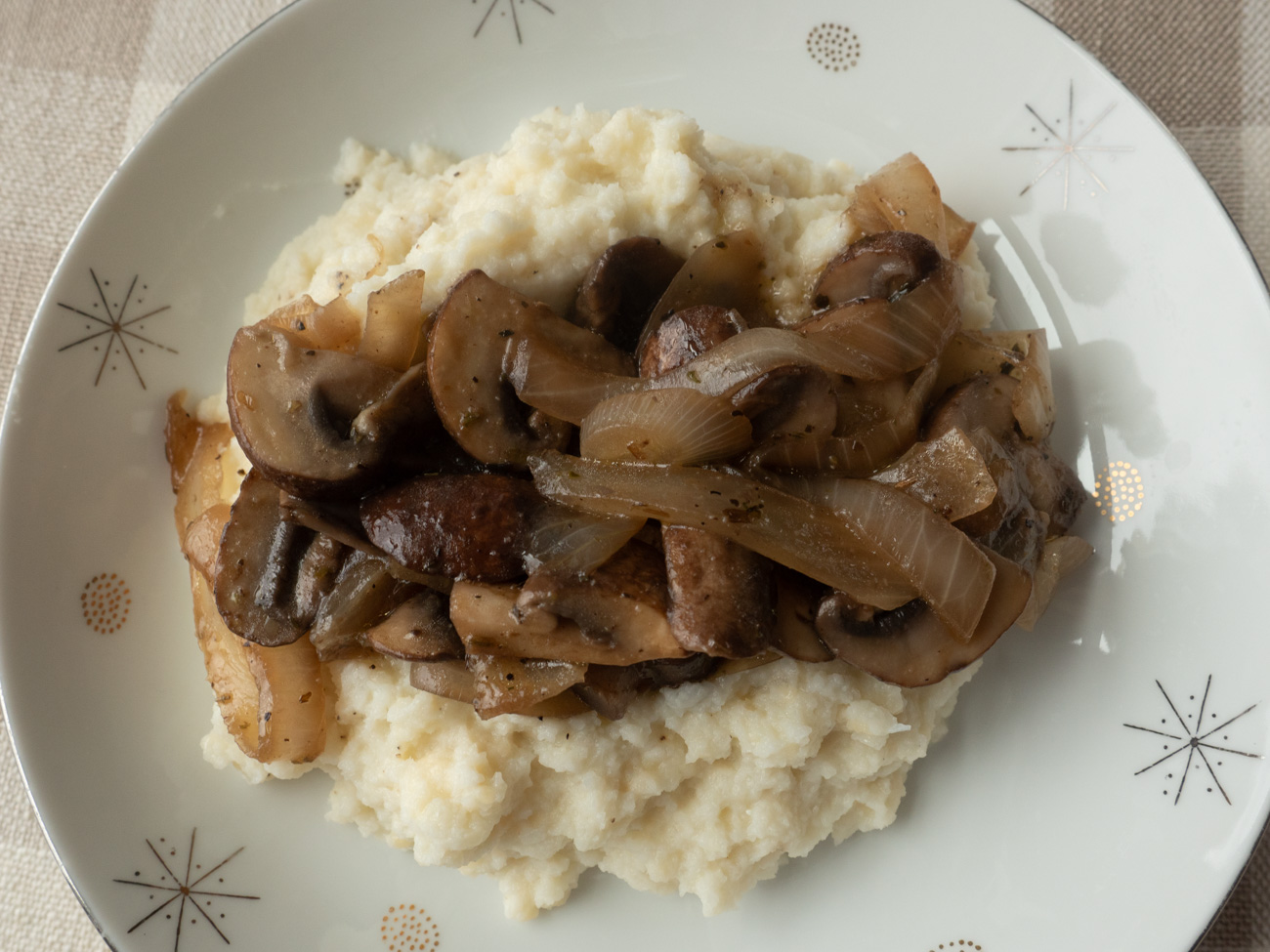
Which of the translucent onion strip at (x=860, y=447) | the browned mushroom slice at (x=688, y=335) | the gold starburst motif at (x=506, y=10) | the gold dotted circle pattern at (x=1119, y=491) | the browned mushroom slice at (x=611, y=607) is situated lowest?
the gold dotted circle pattern at (x=1119, y=491)

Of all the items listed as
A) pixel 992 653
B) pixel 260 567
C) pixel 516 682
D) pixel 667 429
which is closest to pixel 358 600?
pixel 260 567

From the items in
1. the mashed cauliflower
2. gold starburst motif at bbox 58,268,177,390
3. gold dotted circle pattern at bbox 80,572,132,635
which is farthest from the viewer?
gold starburst motif at bbox 58,268,177,390

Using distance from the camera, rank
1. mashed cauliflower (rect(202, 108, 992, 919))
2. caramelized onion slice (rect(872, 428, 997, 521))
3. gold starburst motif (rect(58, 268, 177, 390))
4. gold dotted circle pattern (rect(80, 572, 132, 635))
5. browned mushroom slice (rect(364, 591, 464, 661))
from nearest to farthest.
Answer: caramelized onion slice (rect(872, 428, 997, 521)) → browned mushroom slice (rect(364, 591, 464, 661)) → mashed cauliflower (rect(202, 108, 992, 919)) → gold dotted circle pattern (rect(80, 572, 132, 635)) → gold starburst motif (rect(58, 268, 177, 390))

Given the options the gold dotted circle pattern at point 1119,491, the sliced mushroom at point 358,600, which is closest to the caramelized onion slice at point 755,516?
the sliced mushroom at point 358,600

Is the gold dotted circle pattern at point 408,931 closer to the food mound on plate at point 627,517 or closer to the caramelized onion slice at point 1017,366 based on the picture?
the food mound on plate at point 627,517

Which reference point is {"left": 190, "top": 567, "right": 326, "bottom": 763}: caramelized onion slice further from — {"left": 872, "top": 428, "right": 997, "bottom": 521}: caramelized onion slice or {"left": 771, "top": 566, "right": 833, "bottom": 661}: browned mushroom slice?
{"left": 872, "top": 428, "right": 997, "bottom": 521}: caramelized onion slice

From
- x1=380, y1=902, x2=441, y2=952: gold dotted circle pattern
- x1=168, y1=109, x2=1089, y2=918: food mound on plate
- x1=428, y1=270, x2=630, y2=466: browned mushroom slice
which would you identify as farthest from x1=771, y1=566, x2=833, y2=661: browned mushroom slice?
x1=380, y1=902, x2=441, y2=952: gold dotted circle pattern

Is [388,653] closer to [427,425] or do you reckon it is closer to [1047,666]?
[427,425]
